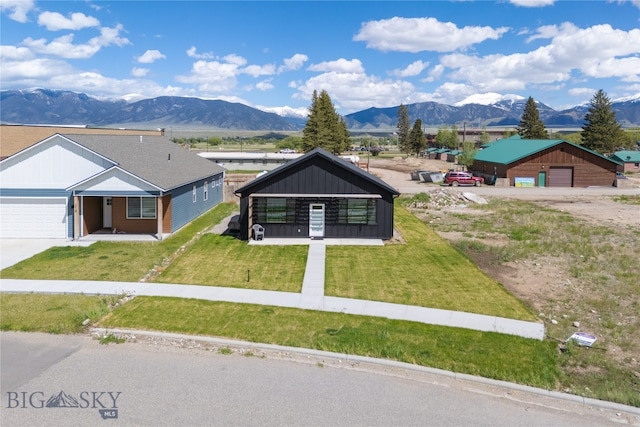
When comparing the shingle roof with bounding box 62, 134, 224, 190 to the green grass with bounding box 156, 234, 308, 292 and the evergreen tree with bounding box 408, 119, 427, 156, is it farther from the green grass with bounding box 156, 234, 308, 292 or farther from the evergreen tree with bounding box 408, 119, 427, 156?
the evergreen tree with bounding box 408, 119, 427, 156

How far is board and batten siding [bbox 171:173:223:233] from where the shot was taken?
26.8 meters

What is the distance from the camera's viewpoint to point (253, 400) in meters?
9.27

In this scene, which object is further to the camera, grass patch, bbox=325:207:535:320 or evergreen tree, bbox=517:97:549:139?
evergreen tree, bbox=517:97:549:139

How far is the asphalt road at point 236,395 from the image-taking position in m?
8.62

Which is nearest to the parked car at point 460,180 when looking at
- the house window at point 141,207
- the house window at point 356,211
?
the house window at point 356,211

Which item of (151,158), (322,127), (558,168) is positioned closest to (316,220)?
(151,158)

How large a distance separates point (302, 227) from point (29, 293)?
12.9m

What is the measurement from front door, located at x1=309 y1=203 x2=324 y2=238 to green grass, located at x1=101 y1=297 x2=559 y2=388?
10.6m

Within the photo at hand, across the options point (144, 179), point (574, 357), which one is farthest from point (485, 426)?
point (144, 179)

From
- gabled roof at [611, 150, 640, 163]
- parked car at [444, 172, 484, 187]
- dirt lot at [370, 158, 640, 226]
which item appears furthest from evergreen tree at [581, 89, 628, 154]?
parked car at [444, 172, 484, 187]

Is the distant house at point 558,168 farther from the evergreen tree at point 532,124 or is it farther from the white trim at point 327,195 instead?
the white trim at point 327,195

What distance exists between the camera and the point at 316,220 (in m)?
24.9

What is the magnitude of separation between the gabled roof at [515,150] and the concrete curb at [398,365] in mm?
49566

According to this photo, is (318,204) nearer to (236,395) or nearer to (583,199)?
(236,395)
